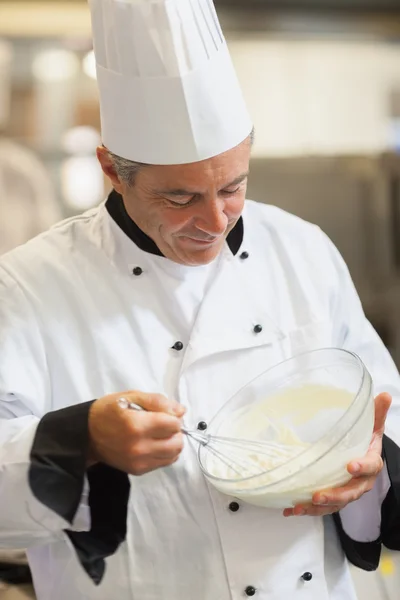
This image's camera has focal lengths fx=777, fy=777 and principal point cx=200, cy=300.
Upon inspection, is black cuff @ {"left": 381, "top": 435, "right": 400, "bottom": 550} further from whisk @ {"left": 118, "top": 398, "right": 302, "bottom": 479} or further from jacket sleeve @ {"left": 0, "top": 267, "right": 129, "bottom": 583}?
jacket sleeve @ {"left": 0, "top": 267, "right": 129, "bottom": 583}

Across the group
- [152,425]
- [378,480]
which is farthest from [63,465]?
[378,480]

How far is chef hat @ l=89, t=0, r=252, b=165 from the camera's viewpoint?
38.3 inches

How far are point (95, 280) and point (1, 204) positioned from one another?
1.36 meters

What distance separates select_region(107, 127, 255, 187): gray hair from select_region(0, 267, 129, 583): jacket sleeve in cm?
26

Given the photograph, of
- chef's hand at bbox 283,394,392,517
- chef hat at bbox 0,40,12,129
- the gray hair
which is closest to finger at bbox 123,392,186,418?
chef's hand at bbox 283,394,392,517

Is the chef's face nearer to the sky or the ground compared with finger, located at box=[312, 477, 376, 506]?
nearer to the sky

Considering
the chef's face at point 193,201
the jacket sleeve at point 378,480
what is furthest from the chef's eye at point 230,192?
the jacket sleeve at point 378,480

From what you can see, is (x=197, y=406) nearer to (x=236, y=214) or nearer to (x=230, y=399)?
(x=230, y=399)

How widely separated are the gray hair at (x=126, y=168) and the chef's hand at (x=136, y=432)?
31 centimetres

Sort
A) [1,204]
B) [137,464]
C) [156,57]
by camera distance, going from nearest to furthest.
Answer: [137,464]
[156,57]
[1,204]

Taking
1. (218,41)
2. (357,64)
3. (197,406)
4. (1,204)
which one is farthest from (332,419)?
(357,64)

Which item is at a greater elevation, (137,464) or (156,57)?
(156,57)

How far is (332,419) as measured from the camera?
1056 mm

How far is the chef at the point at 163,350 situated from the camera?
93 cm
